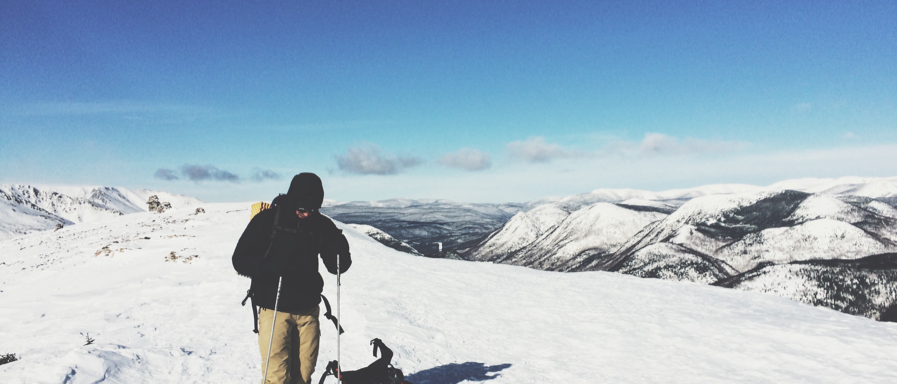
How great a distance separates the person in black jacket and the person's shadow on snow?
3178 millimetres

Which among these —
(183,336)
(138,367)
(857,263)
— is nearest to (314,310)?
(138,367)

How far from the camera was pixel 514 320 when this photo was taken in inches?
545

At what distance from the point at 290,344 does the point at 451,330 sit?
6.88 metres

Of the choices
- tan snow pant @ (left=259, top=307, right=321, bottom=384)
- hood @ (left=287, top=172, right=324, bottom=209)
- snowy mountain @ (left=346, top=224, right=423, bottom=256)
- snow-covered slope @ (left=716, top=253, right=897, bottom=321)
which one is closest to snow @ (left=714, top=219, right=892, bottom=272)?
snow-covered slope @ (left=716, top=253, right=897, bottom=321)

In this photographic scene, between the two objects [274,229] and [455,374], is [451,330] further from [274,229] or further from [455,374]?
[274,229]

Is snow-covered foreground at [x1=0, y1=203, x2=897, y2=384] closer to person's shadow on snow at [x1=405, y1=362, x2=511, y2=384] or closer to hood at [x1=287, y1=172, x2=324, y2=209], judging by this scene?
person's shadow on snow at [x1=405, y1=362, x2=511, y2=384]

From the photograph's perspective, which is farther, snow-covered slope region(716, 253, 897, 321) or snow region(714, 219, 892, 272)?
snow region(714, 219, 892, 272)

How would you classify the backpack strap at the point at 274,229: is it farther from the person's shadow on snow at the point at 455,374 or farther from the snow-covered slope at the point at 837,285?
the snow-covered slope at the point at 837,285

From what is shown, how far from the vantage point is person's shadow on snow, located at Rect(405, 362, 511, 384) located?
29.0 feet

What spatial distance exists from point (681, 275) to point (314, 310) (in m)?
174

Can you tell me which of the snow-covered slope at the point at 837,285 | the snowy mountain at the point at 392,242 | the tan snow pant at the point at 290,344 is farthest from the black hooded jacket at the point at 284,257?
the snow-covered slope at the point at 837,285

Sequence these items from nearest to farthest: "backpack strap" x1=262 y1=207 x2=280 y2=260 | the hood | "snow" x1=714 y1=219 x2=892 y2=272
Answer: "backpack strap" x1=262 y1=207 x2=280 y2=260 → the hood → "snow" x1=714 y1=219 x2=892 y2=272

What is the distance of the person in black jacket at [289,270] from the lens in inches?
232

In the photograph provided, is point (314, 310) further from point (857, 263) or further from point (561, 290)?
point (857, 263)
